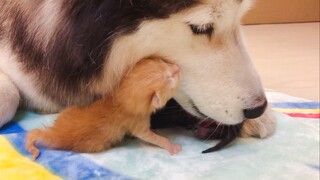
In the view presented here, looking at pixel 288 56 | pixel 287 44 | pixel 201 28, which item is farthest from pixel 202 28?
pixel 287 44

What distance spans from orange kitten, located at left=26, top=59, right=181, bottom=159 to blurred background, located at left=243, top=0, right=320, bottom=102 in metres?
0.79

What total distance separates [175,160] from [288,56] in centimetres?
161

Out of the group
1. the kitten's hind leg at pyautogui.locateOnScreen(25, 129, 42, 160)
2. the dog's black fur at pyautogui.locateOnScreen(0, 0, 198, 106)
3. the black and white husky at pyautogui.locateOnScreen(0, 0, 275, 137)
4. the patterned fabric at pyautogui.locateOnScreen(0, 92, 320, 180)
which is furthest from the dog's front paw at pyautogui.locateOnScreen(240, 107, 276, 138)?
the kitten's hind leg at pyautogui.locateOnScreen(25, 129, 42, 160)

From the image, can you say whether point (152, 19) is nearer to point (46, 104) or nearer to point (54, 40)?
point (54, 40)

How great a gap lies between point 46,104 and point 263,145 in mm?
574

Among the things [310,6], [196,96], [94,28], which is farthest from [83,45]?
[310,6]

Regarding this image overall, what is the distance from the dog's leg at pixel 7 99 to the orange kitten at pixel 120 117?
0.52 ft

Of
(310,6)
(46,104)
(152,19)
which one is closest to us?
(152,19)

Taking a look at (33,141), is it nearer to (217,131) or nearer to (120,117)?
(120,117)

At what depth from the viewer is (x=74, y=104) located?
1.09 meters

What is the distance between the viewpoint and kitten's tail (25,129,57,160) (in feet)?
3.37

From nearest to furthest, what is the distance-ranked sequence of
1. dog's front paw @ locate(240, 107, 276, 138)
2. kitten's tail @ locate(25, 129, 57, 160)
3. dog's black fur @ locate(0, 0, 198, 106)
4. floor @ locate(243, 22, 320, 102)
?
dog's black fur @ locate(0, 0, 198, 106)
kitten's tail @ locate(25, 129, 57, 160)
dog's front paw @ locate(240, 107, 276, 138)
floor @ locate(243, 22, 320, 102)

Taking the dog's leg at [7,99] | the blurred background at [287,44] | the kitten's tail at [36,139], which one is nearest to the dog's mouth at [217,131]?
the kitten's tail at [36,139]

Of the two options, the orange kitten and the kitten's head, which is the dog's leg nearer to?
the orange kitten
